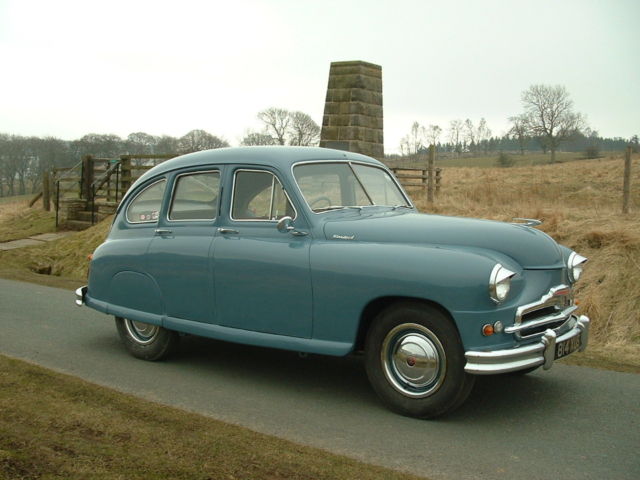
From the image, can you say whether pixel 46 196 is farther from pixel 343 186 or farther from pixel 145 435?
pixel 145 435

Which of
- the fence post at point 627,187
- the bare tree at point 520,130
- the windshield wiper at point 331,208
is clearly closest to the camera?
the windshield wiper at point 331,208

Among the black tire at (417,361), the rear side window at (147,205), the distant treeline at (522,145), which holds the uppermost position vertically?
the distant treeline at (522,145)

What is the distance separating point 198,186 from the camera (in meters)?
6.76

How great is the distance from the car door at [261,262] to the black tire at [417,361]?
65 cm

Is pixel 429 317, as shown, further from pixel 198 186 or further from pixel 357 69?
pixel 357 69

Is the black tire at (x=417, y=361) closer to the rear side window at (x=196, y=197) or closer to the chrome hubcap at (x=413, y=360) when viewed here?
the chrome hubcap at (x=413, y=360)

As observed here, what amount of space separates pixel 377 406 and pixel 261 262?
4.75 ft

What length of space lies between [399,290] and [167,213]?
278 centimetres

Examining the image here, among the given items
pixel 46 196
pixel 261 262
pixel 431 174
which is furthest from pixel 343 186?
pixel 46 196

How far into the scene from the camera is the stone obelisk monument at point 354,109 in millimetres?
18812

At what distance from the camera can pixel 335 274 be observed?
5.45 m

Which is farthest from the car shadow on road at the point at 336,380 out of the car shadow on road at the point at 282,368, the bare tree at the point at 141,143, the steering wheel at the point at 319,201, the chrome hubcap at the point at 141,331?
the bare tree at the point at 141,143

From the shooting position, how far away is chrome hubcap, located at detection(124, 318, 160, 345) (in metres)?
7.01

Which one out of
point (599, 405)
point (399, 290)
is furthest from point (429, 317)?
point (599, 405)
